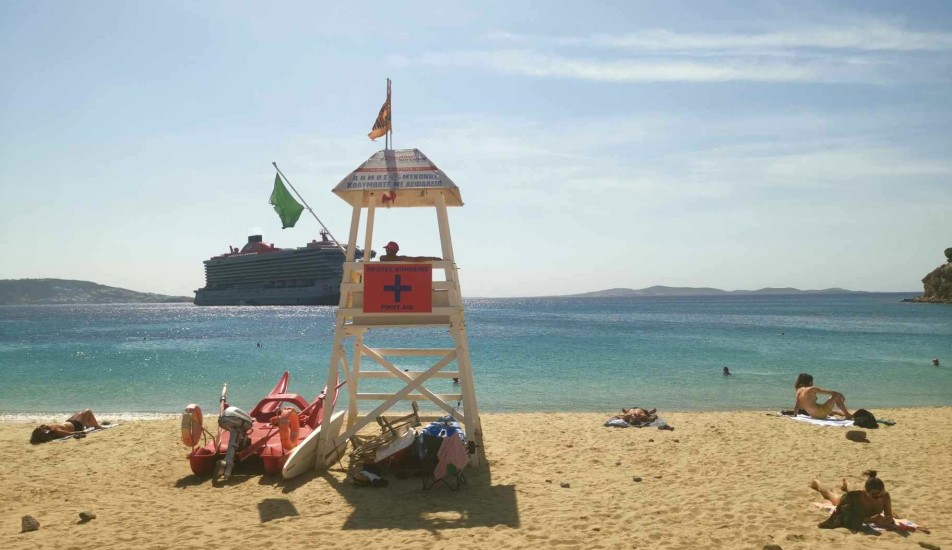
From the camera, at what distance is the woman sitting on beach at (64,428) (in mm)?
12727

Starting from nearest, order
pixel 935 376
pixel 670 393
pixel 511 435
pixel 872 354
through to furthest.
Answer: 1. pixel 511 435
2. pixel 670 393
3. pixel 935 376
4. pixel 872 354

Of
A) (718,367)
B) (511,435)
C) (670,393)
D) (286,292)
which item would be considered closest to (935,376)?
(718,367)

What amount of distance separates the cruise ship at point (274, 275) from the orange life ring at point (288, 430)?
93871 millimetres

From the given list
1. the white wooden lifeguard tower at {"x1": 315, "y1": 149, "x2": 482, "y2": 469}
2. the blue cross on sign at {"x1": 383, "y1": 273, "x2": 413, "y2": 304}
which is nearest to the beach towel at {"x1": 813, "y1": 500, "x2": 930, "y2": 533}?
the white wooden lifeguard tower at {"x1": 315, "y1": 149, "x2": 482, "y2": 469}

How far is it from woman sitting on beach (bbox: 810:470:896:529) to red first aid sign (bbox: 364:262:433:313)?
5.78 m

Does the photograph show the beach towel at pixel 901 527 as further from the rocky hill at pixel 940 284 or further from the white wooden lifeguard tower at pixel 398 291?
the rocky hill at pixel 940 284

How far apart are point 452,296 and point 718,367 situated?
2301cm

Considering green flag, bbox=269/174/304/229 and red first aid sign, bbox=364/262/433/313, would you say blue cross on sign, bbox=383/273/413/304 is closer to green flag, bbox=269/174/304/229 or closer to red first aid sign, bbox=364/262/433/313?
red first aid sign, bbox=364/262/433/313

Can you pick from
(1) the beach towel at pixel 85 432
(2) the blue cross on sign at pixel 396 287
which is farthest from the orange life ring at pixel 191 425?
(1) the beach towel at pixel 85 432

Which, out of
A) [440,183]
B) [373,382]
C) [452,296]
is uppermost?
[440,183]

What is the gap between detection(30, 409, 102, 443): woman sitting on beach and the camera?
1273cm

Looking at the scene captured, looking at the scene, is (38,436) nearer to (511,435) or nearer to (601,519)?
(511,435)

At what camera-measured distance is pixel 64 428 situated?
13.2 meters

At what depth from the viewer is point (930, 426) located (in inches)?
514
